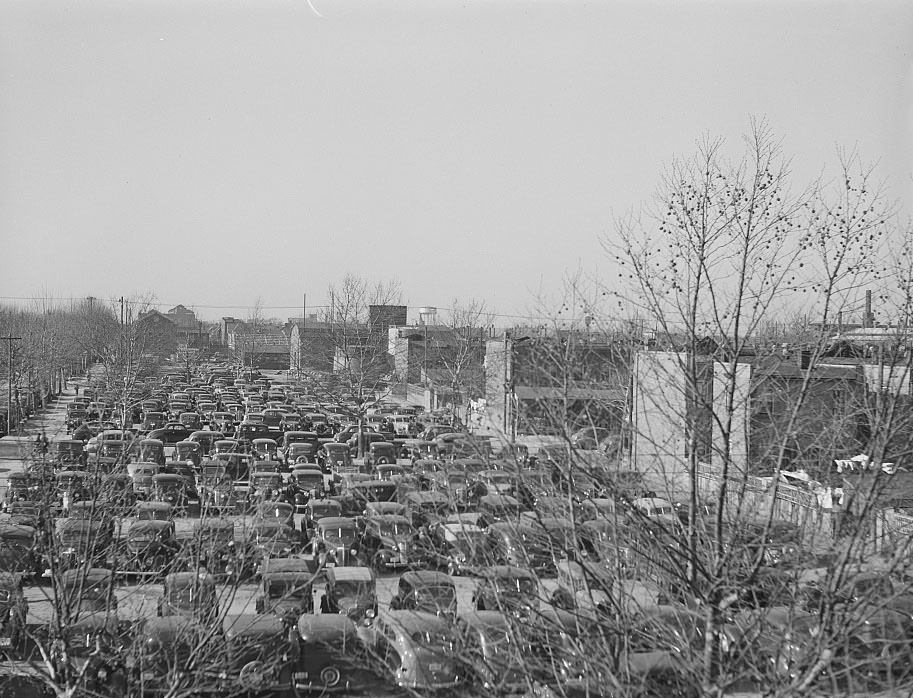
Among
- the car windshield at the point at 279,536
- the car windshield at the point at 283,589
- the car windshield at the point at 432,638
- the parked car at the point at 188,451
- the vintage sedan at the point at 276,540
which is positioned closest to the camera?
the car windshield at the point at 432,638

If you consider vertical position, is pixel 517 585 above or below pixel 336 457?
above

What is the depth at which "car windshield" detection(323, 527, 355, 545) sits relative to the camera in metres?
11.0

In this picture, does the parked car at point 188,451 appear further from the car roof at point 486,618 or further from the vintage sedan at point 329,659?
the car roof at point 486,618

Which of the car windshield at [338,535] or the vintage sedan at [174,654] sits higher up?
the vintage sedan at [174,654]

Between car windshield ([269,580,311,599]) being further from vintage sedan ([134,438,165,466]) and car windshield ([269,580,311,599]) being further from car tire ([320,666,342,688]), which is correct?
vintage sedan ([134,438,165,466])

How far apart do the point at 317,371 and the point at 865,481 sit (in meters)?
32.6

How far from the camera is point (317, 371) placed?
116ft

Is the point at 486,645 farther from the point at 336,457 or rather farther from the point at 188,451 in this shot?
the point at 188,451

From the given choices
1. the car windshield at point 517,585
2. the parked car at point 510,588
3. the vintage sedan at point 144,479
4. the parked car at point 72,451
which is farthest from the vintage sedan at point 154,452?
the car windshield at point 517,585

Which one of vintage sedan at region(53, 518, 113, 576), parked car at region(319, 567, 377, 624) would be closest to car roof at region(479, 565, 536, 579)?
vintage sedan at region(53, 518, 113, 576)

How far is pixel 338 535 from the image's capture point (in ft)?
36.6

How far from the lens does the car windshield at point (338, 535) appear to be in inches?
435

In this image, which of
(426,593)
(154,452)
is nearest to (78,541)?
(426,593)

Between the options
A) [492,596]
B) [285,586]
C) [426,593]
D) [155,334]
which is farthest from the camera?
[155,334]
